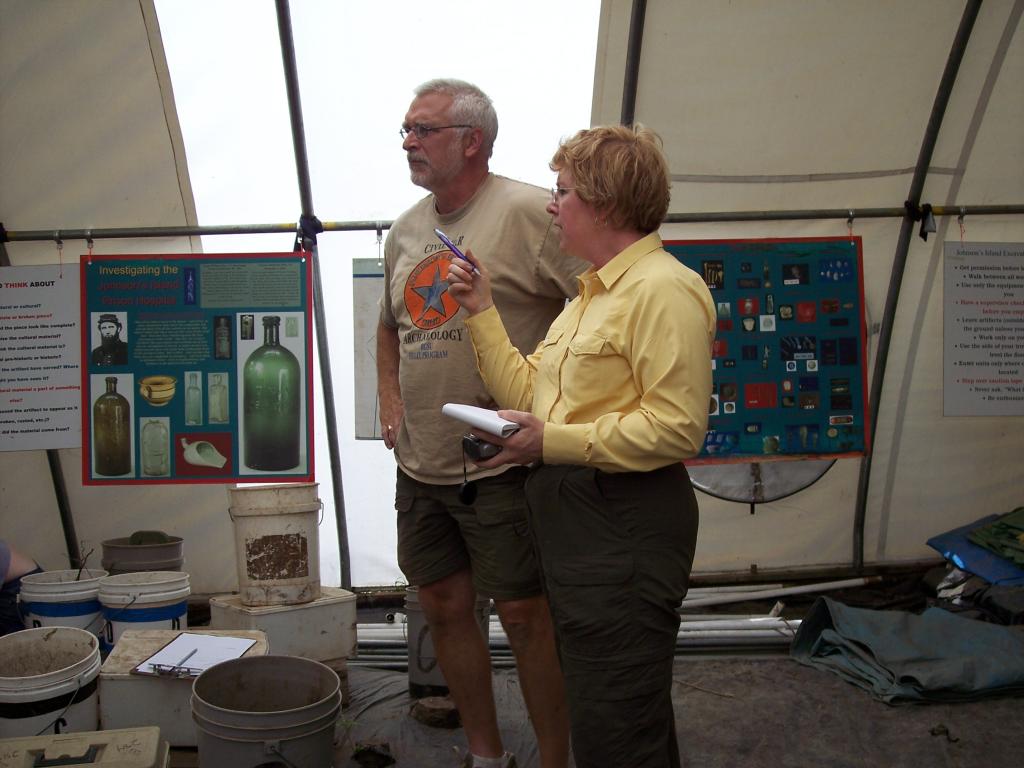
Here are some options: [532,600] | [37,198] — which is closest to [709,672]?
[532,600]

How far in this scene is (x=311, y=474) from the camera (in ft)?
13.7

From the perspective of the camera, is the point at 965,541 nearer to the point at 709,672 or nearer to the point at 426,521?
the point at 709,672

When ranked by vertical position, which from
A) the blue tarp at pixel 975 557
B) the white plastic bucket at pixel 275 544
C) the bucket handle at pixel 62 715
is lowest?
the blue tarp at pixel 975 557

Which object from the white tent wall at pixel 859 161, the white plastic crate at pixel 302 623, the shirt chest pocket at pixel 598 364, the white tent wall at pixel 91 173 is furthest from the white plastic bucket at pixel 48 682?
the white tent wall at pixel 859 161

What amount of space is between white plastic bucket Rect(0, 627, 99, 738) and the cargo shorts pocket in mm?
1657

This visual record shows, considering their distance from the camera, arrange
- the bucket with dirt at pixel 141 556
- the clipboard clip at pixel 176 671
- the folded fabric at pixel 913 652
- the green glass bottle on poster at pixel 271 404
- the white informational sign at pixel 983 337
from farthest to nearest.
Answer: the white informational sign at pixel 983 337 < the green glass bottle on poster at pixel 271 404 < the bucket with dirt at pixel 141 556 < the folded fabric at pixel 913 652 < the clipboard clip at pixel 176 671

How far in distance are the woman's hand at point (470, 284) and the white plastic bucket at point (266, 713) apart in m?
1.21

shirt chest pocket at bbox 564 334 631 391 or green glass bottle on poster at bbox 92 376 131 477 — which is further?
green glass bottle on poster at bbox 92 376 131 477

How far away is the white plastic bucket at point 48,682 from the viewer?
2477 mm

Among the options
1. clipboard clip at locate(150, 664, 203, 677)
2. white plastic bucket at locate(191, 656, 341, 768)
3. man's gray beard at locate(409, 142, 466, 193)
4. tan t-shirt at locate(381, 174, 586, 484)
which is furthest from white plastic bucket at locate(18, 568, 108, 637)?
man's gray beard at locate(409, 142, 466, 193)

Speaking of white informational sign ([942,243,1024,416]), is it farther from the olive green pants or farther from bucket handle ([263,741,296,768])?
bucket handle ([263,741,296,768])

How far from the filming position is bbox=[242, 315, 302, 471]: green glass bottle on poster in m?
4.20

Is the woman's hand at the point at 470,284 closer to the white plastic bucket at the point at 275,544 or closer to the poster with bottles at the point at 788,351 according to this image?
the white plastic bucket at the point at 275,544

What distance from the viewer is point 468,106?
2.64 m
